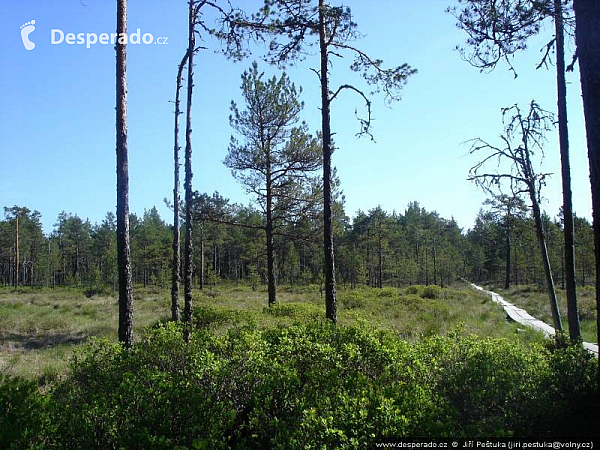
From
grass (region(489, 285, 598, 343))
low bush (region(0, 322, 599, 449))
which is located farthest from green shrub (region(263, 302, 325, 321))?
low bush (region(0, 322, 599, 449))

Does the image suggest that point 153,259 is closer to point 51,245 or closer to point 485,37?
point 51,245

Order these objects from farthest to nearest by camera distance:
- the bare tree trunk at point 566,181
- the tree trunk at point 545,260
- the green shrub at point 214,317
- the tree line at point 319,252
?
the tree line at point 319,252 < the green shrub at point 214,317 < the tree trunk at point 545,260 < the bare tree trunk at point 566,181

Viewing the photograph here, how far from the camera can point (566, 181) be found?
28.0ft

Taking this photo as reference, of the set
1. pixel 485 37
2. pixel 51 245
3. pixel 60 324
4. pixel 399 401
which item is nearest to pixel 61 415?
pixel 399 401

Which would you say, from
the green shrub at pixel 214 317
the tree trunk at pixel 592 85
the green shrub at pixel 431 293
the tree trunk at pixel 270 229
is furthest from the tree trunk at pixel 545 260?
the green shrub at pixel 431 293

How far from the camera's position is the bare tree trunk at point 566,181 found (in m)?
8.07

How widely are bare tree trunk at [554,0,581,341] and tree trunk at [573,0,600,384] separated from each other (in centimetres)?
476

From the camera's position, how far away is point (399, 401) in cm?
396

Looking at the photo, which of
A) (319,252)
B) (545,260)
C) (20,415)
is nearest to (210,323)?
(20,415)

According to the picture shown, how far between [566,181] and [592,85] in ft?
17.8

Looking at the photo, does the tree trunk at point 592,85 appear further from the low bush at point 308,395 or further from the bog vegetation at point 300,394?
the bog vegetation at point 300,394

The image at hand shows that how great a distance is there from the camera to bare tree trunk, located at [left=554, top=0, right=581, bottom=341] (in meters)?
8.07

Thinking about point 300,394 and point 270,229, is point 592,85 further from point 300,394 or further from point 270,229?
point 270,229

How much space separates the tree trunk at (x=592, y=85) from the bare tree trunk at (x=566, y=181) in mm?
4757
